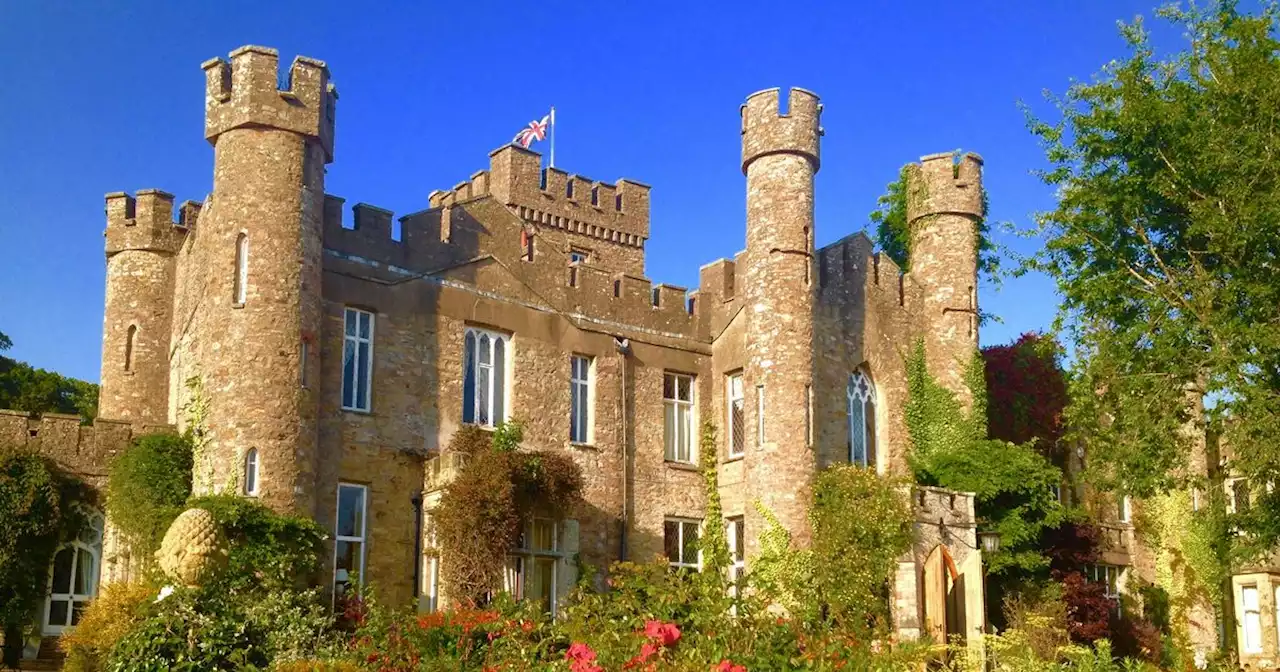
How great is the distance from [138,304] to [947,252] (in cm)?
1588

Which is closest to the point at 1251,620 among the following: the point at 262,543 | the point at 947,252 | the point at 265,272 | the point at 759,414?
the point at 947,252

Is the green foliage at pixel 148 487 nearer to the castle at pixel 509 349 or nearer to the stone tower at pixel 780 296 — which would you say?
the castle at pixel 509 349

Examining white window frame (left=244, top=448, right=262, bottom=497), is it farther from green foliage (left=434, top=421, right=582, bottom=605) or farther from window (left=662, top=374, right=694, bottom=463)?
window (left=662, top=374, right=694, bottom=463)

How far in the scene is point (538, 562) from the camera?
893 inches

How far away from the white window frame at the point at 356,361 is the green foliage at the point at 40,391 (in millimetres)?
17303

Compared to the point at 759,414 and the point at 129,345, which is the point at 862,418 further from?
the point at 129,345

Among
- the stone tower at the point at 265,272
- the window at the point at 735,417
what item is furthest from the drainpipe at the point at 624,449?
the stone tower at the point at 265,272

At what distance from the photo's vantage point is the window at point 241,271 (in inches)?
795

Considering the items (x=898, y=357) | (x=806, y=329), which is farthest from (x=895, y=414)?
(x=806, y=329)

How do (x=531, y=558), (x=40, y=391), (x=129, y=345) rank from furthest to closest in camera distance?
(x=40, y=391) < (x=129, y=345) < (x=531, y=558)

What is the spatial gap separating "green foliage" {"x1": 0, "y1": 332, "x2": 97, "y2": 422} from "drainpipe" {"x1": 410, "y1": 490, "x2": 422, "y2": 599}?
699 inches

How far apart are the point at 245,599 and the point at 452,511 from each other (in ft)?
12.2

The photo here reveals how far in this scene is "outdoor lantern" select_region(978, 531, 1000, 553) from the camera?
2525 centimetres

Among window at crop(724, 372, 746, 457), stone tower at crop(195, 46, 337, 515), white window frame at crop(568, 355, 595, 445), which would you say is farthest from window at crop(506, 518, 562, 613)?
window at crop(724, 372, 746, 457)
